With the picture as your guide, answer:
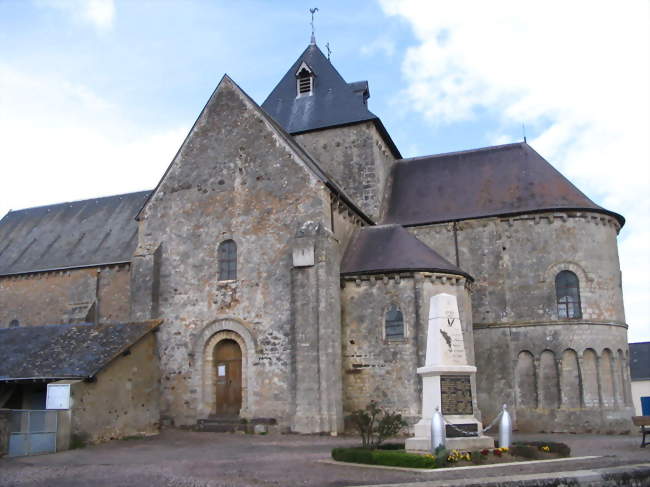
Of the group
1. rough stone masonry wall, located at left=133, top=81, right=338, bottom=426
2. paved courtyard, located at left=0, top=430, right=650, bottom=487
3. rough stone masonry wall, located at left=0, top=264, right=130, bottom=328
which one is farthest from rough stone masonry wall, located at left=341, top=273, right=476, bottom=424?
rough stone masonry wall, located at left=0, top=264, right=130, bottom=328

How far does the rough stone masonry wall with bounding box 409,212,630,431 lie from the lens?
979 inches

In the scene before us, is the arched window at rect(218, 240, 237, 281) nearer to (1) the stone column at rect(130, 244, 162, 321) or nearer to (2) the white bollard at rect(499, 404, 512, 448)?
(1) the stone column at rect(130, 244, 162, 321)

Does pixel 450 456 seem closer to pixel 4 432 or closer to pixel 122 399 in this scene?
pixel 4 432

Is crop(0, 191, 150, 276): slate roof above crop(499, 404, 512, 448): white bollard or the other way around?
above

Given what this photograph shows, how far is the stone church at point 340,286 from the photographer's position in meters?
22.5

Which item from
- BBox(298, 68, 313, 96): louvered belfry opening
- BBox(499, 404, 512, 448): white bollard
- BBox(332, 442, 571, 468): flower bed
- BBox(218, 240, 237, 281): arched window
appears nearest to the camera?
BBox(332, 442, 571, 468): flower bed

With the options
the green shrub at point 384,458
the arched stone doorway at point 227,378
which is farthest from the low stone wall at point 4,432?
the green shrub at point 384,458

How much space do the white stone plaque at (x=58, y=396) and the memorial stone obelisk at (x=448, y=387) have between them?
33.6 feet

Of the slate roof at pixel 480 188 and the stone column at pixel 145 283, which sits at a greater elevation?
the slate roof at pixel 480 188

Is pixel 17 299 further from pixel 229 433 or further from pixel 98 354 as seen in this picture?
pixel 229 433

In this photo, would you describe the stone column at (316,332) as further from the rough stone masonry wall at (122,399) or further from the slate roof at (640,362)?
the slate roof at (640,362)

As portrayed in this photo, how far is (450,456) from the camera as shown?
44.2 ft

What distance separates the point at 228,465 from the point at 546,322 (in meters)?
15.4

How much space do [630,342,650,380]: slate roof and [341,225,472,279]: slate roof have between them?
40.2 meters
